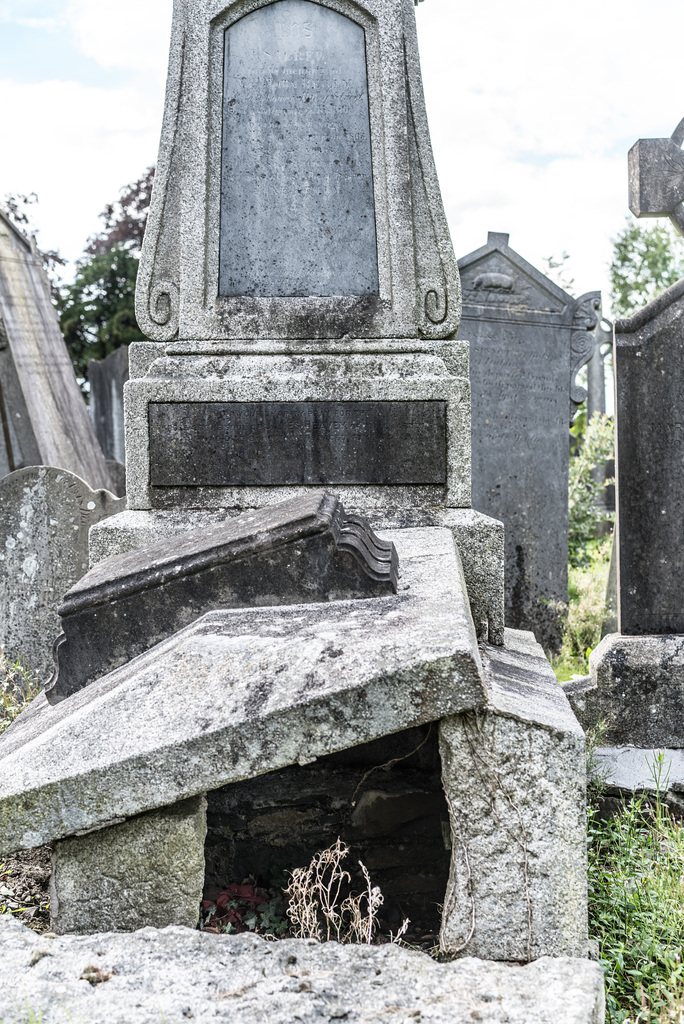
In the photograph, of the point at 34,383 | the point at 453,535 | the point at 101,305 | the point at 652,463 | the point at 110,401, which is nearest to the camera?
the point at 453,535

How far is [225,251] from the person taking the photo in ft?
12.1

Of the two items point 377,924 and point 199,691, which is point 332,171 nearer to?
point 199,691

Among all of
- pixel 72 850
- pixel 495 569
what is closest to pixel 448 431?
Result: pixel 495 569

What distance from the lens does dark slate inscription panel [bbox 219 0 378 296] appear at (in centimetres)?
367

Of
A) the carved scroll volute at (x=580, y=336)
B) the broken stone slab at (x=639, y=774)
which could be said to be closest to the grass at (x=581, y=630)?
the carved scroll volute at (x=580, y=336)

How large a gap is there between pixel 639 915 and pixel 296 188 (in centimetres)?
294

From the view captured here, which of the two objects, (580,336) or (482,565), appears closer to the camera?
(482,565)

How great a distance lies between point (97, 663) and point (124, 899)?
71cm

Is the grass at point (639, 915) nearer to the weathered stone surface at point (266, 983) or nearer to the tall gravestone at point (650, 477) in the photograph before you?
the weathered stone surface at point (266, 983)

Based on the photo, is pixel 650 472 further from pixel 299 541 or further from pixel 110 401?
pixel 110 401

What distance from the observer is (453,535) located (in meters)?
3.19

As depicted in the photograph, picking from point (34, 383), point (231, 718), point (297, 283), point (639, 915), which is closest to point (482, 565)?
point (639, 915)

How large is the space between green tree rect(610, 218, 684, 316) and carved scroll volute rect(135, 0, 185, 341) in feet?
82.0

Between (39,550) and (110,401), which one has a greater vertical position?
(110,401)
